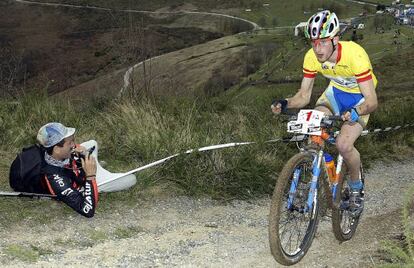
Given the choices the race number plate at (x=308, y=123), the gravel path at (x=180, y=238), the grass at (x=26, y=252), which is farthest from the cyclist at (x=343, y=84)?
the grass at (x=26, y=252)

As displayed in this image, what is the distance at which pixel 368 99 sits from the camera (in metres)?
4.57

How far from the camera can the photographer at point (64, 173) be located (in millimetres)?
4969

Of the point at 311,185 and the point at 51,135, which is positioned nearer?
the point at 311,185

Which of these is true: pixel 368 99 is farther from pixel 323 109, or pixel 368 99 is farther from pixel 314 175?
pixel 314 175

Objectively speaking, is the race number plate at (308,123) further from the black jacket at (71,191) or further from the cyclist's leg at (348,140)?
the black jacket at (71,191)

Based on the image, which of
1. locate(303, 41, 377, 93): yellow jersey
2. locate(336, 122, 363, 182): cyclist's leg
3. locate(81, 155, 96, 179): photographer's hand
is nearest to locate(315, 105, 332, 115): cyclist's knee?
locate(303, 41, 377, 93): yellow jersey

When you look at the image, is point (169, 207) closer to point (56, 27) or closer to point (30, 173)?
point (30, 173)

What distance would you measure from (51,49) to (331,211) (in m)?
159

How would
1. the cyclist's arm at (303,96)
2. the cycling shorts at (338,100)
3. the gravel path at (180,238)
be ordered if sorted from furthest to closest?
the cycling shorts at (338,100)
the cyclist's arm at (303,96)
the gravel path at (180,238)

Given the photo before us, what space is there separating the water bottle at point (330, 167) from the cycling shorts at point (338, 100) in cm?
71

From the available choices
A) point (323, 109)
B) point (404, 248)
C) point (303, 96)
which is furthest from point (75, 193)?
point (404, 248)

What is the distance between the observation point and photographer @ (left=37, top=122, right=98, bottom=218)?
4.97 meters

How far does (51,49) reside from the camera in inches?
6058

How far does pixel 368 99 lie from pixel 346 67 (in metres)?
0.40
